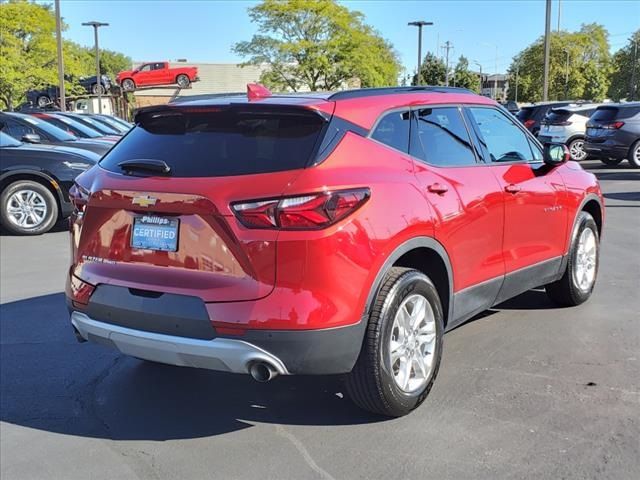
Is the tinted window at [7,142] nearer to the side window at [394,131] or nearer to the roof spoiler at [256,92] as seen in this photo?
the roof spoiler at [256,92]

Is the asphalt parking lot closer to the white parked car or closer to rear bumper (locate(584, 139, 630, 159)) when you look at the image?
rear bumper (locate(584, 139, 630, 159))

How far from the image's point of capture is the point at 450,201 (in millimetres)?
3895

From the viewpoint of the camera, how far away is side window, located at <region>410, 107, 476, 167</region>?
3916mm

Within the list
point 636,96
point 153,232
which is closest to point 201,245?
point 153,232

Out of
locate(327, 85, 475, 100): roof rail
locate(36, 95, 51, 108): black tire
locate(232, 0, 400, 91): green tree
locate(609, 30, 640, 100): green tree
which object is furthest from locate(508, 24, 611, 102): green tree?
locate(327, 85, 475, 100): roof rail

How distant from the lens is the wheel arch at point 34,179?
9.64 metres

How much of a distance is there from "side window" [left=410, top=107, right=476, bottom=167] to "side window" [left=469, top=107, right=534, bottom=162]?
254 mm

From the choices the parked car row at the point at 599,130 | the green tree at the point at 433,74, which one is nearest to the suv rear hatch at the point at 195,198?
the parked car row at the point at 599,130

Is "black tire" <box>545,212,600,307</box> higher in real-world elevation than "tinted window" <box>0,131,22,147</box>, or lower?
lower

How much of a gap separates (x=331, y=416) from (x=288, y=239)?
1201 millimetres

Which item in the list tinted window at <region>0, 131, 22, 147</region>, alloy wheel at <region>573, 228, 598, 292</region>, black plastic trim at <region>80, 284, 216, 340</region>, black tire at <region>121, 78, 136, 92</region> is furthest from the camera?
black tire at <region>121, 78, 136, 92</region>

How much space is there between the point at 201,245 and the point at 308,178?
1.99 feet

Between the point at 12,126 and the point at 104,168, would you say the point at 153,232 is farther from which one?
the point at 12,126

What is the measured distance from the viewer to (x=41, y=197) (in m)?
9.75
